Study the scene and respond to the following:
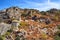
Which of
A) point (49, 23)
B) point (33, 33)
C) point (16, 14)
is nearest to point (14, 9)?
point (16, 14)

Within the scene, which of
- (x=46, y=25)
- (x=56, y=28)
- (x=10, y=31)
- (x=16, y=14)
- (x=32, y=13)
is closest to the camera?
(x=10, y=31)

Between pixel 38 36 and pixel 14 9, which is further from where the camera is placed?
pixel 14 9

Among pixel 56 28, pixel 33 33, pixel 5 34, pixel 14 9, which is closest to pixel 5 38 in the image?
pixel 5 34

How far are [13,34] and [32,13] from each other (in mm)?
18048

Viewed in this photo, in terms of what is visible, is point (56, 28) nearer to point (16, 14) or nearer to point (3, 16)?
point (16, 14)

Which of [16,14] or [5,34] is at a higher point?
[16,14]

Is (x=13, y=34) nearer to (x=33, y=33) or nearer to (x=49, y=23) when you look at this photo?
(x=33, y=33)

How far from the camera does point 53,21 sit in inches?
2047

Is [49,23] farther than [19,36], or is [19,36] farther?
[49,23]

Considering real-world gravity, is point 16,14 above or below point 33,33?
above

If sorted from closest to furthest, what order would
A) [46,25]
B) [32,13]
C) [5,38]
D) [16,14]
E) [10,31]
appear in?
[5,38] → [10,31] → [46,25] → [16,14] → [32,13]

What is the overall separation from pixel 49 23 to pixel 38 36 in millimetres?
10919

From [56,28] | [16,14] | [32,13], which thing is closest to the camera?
[56,28]

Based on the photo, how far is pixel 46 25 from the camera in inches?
1937
